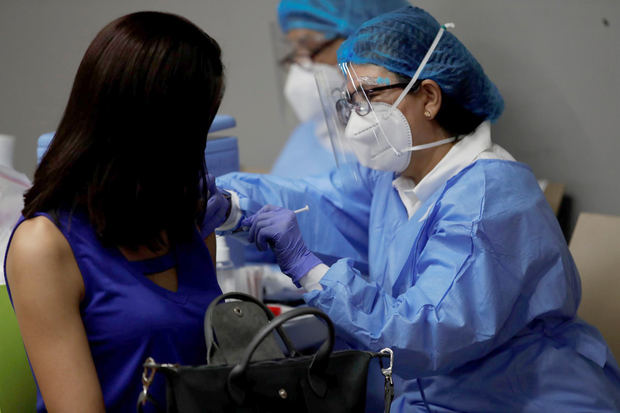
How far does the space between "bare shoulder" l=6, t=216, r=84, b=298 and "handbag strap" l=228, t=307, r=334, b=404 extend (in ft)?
0.99

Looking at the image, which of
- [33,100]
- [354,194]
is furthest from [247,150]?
[354,194]

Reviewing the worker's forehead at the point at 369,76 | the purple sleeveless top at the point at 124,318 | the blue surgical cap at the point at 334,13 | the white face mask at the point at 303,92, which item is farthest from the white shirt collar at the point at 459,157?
the white face mask at the point at 303,92

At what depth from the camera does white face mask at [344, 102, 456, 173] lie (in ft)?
4.99

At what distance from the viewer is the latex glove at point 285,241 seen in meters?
1.43

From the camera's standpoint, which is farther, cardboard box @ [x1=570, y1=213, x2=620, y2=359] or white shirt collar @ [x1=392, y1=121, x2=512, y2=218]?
cardboard box @ [x1=570, y1=213, x2=620, y2=359]

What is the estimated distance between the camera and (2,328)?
124 centimetres

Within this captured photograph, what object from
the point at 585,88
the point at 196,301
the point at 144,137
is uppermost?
the point at 144,137

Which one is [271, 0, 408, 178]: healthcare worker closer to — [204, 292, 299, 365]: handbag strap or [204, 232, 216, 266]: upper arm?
[204, 232, 216, 266]: upper arm

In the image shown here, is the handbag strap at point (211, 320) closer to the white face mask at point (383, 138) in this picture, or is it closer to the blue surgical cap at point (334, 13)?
the white face mask at point (383, 138)

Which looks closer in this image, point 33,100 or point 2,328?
point 2,328

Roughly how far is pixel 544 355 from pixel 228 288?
791 millimetres

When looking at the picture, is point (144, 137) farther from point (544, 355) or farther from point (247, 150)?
point (247, 150)

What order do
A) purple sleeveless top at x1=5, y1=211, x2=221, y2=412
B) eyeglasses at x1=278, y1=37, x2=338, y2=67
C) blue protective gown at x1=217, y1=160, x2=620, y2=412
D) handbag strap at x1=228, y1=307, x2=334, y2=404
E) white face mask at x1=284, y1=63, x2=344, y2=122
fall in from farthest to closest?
white face mask at x1=284, y1=63, x2=344, y2=122
eyeglasses at x1=278, y1=37, x2=338, y2=67
blue protective gown at x1=217, y1=160, x2=620, y2=412
purple sleeveless top at x1=5, y1=211, x2=221, y2=412
handbag strap at x1=228, y1=307, x2=334, y2=404

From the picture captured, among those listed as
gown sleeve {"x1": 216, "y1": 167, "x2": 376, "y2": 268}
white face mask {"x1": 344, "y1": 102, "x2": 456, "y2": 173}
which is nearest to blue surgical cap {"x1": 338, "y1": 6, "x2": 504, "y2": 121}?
white face mask {"x1": 344, "y1": 102, "x2": 456, "y2": 173}
